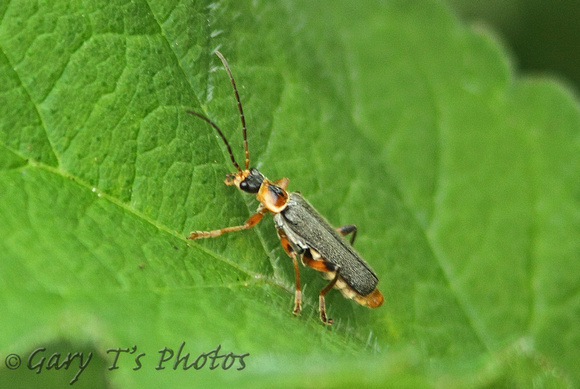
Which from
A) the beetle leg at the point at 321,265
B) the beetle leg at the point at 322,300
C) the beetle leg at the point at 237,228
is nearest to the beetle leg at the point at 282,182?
the beetle leg at the point at 237,228

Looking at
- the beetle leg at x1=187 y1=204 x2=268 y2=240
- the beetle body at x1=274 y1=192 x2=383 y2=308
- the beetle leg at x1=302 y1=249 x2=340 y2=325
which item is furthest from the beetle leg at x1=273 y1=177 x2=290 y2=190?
the beetle leg at x1=302 y1=249 x2=340 y2=325

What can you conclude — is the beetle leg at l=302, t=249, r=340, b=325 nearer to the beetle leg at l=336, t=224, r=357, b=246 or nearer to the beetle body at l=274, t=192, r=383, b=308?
the beetle body at l=274, t=192, r=383, b=308

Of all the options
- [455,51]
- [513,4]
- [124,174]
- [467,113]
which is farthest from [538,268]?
[513,4]

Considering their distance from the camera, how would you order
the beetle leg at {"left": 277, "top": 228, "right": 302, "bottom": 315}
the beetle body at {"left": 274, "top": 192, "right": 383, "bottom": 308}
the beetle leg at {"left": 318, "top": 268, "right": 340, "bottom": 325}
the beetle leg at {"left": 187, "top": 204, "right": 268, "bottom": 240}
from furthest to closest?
the beetle body at {"left": 274, "top": 192, "right": 383, "bottom": 308} < the beetle leg at {"left": 318, "top": 268, "right": 340, "bottom": 325} < the beetle leg at {"left": 277, "top": 228, "right": 302, "bottom": 315} < the beetle leg at {"left": 187, "top": 204, "right": 268, "bottom": 240}

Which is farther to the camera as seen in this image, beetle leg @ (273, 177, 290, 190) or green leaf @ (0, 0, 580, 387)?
beetle leg @ (273, 177, 290, 190)

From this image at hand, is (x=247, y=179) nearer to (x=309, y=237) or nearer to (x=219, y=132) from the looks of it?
(x=219, y=132)

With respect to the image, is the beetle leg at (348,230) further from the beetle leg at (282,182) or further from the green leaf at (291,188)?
the beetle leg at (282,182)
